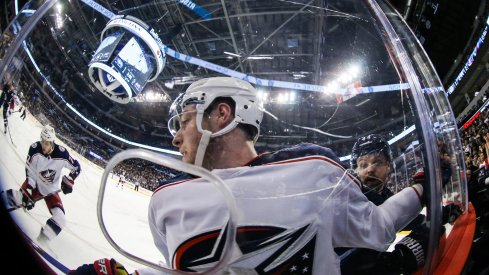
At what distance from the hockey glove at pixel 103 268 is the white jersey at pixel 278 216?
5.3 inches

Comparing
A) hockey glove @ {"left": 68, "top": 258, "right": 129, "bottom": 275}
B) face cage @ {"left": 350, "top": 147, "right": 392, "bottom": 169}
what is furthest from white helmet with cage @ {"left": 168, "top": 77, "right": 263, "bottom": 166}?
hockey glove @ {"left": 68, "top": 258, "right": 129, "bottom": 275}

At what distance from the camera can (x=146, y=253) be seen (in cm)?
48

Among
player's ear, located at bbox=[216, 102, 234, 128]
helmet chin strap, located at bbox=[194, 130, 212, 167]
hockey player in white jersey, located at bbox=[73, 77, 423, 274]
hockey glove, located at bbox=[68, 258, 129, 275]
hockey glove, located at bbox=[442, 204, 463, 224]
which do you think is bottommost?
hockey glove, located at bbox=[68, 258, 129, 275]

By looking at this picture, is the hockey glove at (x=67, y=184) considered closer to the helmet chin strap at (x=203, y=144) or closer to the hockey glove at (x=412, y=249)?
the helmet chin strap at (x=203, y=144)

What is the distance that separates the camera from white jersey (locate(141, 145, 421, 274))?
411 millimetres

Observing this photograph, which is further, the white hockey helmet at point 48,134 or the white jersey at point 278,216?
the white hockey helmet at point 48,134

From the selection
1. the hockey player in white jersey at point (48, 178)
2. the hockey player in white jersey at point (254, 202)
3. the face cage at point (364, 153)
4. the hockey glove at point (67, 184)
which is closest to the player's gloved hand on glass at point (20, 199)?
the hockey player in white jersey at point (48, 178)

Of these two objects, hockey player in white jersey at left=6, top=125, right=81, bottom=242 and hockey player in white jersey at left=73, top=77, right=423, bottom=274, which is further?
hockey player in white jersey at left=6, top=125, right=81, bottom=242

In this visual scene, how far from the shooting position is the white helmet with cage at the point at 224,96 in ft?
1.54

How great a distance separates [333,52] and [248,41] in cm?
12

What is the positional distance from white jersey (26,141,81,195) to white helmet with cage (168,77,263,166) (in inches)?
6.2

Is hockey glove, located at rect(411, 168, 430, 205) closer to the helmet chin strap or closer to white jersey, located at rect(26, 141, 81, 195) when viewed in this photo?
the helmet chin strap

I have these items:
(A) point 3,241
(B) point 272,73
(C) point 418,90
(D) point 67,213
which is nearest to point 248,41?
(B) point 272,73

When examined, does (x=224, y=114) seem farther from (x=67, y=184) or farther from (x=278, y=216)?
(x=67, y=184)
